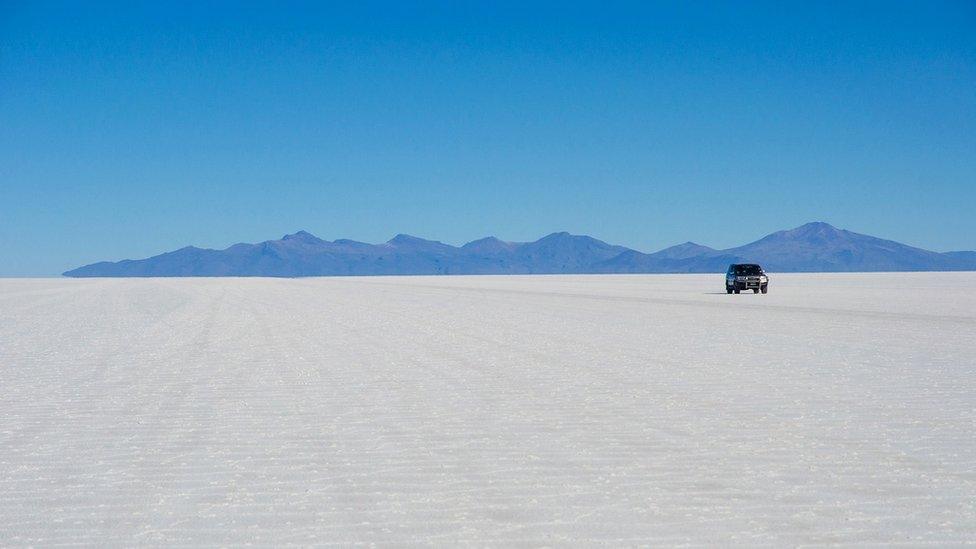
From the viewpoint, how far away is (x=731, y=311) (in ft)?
98.2

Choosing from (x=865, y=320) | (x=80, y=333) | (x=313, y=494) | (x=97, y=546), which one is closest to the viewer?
(x=97, y=546)

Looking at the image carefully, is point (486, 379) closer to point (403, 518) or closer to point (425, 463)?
point (425, 463)

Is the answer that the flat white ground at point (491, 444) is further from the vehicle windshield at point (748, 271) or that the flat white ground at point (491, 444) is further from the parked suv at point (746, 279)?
the vehicle windshield at point (748, 271)

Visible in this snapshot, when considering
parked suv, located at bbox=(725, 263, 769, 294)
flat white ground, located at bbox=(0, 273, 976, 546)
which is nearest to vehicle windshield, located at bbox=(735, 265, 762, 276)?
parked suv, located at bbox=(725, 263, 769, 294)

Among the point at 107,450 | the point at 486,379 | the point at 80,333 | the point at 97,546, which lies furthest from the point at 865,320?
the point at 97,546

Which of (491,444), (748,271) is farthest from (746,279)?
(491,444)

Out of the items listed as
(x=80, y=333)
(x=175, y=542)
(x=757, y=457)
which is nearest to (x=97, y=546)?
(x=175, y=542)

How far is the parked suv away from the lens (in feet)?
155

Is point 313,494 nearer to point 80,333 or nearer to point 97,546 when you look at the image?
point 97,546

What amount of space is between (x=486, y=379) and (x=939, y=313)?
20643 mm

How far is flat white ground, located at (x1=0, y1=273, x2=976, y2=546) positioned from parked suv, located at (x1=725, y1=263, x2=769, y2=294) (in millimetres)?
30473

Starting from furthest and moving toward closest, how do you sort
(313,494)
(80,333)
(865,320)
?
(865,320)
(80,333)
(313,494)

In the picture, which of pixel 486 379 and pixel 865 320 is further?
pixel 865 320

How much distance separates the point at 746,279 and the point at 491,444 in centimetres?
4155
